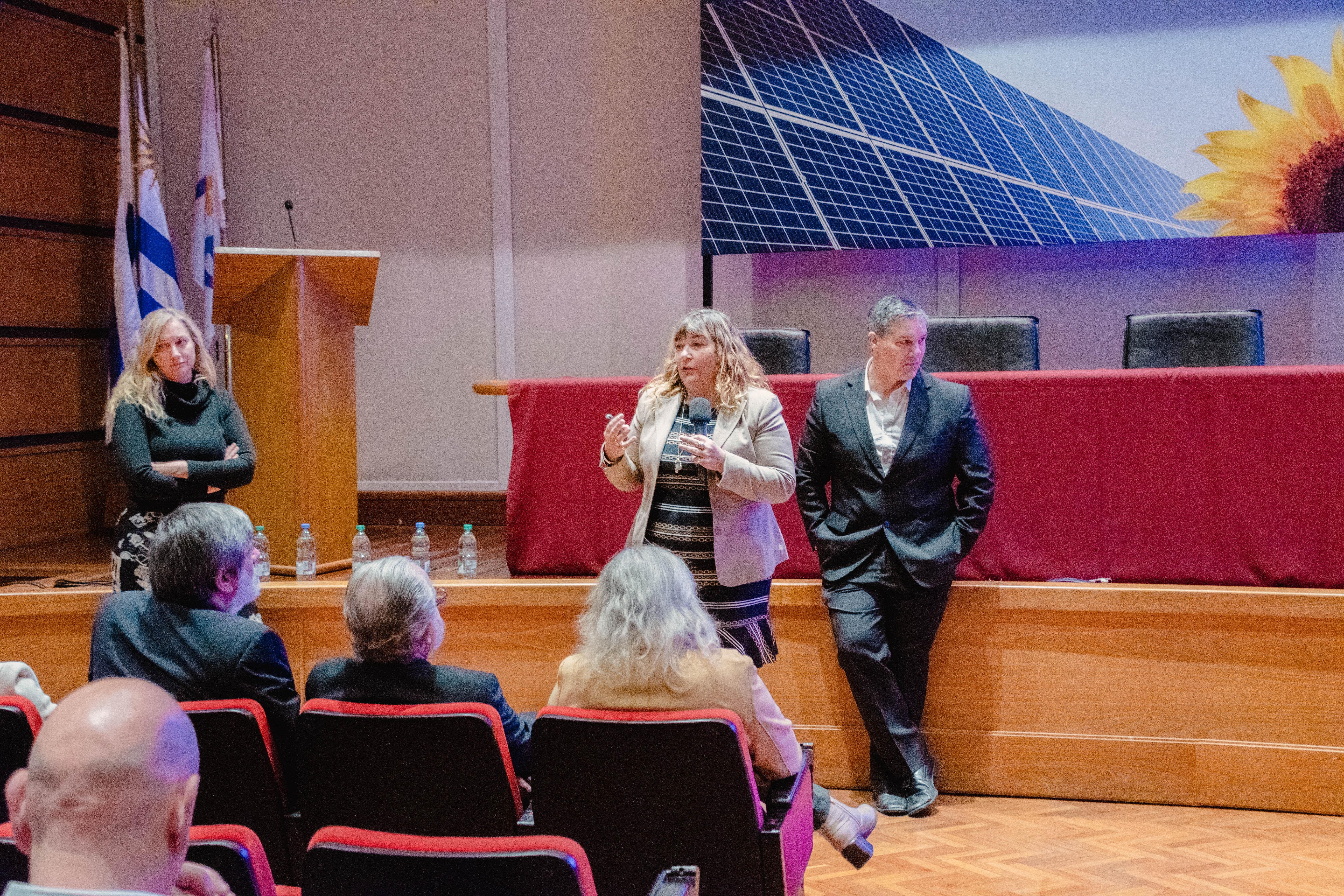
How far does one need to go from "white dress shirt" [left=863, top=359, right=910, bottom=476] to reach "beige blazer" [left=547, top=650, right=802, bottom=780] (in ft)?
4.20

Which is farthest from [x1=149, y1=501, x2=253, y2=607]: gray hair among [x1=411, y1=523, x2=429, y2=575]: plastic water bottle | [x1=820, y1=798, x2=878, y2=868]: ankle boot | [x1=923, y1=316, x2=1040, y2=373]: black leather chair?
[x1=923, y1=316, x2=1040, y2=373]: black leather chair

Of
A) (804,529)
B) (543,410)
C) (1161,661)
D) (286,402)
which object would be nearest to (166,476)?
(286,402)

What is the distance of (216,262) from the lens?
3.62 m

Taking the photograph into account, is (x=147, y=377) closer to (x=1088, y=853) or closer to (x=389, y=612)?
(x=389, y=612)

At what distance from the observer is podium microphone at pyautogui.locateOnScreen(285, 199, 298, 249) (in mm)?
5695

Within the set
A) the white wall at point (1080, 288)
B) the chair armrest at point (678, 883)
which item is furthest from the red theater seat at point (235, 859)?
the white wall at point (1080, 288)

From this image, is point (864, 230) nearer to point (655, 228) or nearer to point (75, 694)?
point (655, 228)

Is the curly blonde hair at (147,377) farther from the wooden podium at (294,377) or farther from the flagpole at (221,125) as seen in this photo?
the flagpole at (221,125)

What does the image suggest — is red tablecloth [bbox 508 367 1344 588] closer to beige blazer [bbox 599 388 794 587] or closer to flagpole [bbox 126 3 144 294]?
beige blazer [bbox 599 388 794 587]

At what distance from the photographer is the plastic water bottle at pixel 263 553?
363 cm

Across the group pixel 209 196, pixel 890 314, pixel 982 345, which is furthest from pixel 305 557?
pixel 209 196

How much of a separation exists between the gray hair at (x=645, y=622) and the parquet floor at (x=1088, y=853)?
109 centimetres

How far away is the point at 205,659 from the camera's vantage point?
204 cm

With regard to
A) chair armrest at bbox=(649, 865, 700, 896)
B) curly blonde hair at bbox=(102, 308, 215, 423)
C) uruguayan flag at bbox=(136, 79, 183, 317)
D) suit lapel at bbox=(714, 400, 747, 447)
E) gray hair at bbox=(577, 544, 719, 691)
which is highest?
uruguayan flag at bbox=(136, 79, 183, 317)
